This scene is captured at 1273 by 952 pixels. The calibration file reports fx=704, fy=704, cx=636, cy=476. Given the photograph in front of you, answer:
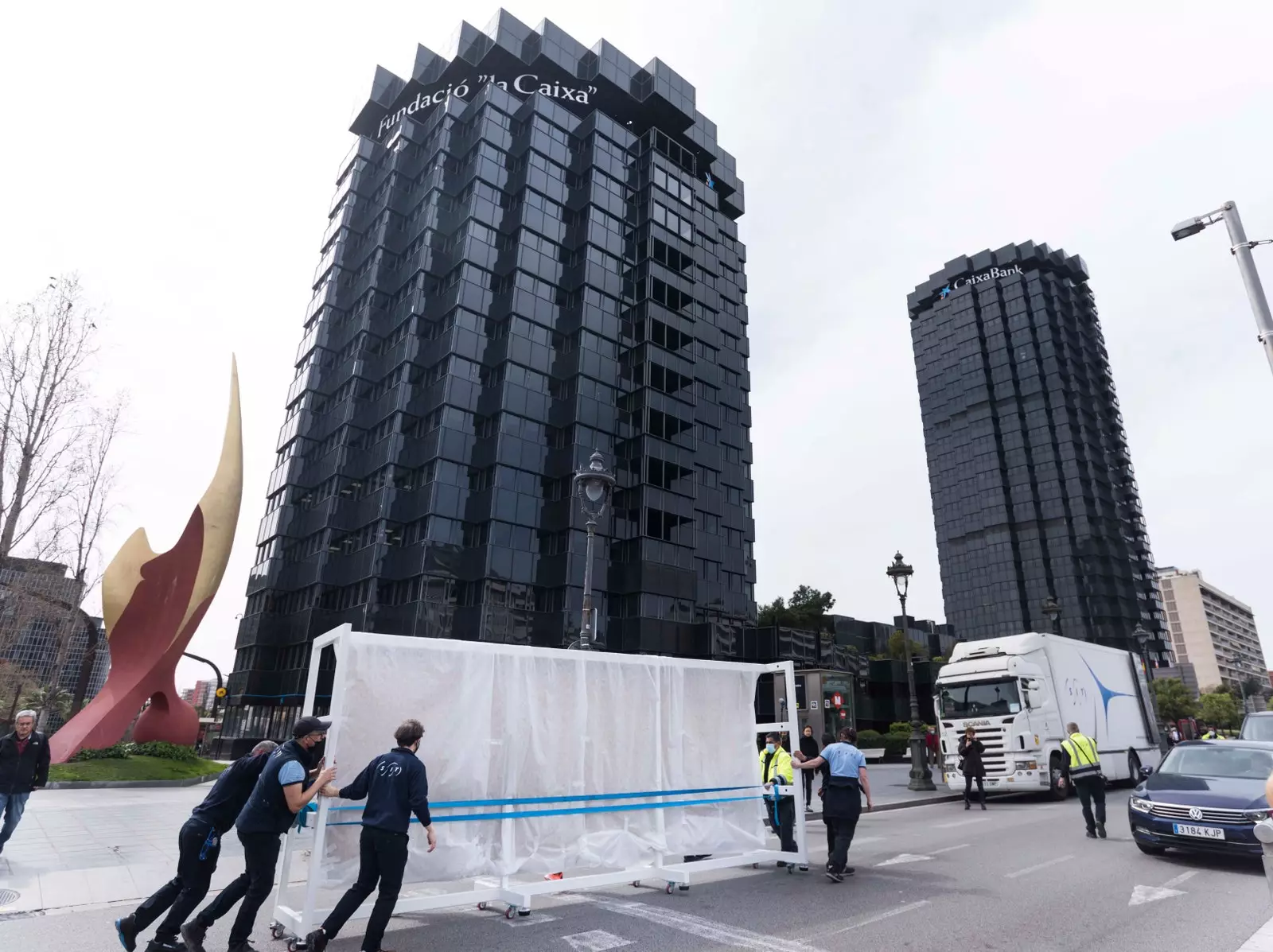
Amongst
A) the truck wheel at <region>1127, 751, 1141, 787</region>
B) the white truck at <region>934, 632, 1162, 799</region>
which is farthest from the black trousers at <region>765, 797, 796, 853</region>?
the truck wheel at <region>1127, 751, 1141, 787</region>

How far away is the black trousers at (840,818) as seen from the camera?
349 inches

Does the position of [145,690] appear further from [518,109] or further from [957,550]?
[957,550]

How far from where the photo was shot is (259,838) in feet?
18.6

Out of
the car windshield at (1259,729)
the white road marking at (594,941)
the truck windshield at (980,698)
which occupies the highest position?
the truck windshield at (980,698)

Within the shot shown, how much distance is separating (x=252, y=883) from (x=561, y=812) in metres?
3.25

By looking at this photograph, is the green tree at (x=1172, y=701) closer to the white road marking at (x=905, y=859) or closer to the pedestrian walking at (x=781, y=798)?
the white road marking at (x=905, y=859)

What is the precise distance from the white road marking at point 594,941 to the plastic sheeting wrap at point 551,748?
1239 mm

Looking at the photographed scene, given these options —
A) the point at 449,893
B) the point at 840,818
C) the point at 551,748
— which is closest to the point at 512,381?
the point at 551,748

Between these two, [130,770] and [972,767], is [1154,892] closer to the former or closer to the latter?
[972,767]

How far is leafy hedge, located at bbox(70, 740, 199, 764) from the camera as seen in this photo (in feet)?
77.4

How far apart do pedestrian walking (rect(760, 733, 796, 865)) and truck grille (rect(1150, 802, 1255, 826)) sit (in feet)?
17.0

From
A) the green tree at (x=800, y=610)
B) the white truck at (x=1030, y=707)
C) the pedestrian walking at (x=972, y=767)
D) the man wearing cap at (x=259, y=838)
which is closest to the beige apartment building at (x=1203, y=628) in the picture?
the green tree at (x=800, y=610)

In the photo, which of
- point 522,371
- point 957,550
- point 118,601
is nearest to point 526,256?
point 522,371

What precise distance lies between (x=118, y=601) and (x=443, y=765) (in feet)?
86.4
